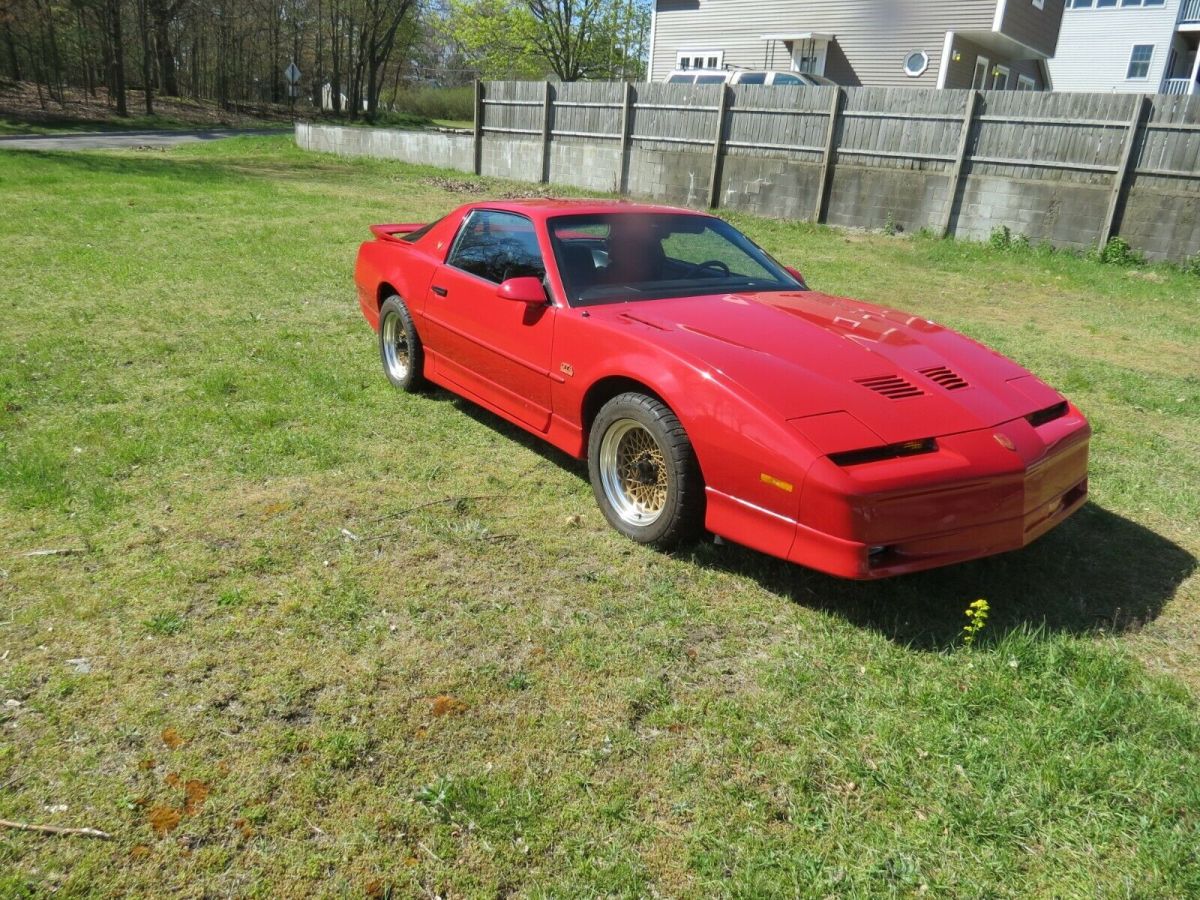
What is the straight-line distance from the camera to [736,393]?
3355 millimetres

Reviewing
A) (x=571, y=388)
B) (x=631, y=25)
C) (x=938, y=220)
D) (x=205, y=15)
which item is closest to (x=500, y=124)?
(x=938, y=220)

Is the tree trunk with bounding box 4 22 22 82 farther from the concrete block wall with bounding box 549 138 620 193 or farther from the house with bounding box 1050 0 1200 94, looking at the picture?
the house with bounding box 1050 0 1200 94

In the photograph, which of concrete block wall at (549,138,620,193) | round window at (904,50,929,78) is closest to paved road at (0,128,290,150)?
concrete block wall at (549,138,620,193)

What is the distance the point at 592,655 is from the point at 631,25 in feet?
152

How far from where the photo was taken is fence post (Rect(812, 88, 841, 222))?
579 inches

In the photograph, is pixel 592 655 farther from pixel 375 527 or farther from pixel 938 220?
pixel 938 220

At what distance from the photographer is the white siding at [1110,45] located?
31.8 meters

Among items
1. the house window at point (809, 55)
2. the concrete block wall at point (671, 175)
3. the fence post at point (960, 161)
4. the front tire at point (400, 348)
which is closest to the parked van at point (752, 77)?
the concrete block wall at point (671, 175)

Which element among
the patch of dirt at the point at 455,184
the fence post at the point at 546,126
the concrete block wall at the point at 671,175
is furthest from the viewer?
the fence post at the point at 546,126

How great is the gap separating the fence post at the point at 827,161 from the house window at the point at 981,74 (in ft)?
44.9

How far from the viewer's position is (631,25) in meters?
44.0

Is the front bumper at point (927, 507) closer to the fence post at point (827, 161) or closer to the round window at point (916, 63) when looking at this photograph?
the fence post at point (827, 161)

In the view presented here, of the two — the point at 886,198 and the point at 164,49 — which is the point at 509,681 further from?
the point at 164,49

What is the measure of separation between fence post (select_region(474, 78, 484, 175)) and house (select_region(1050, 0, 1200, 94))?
2367cm
